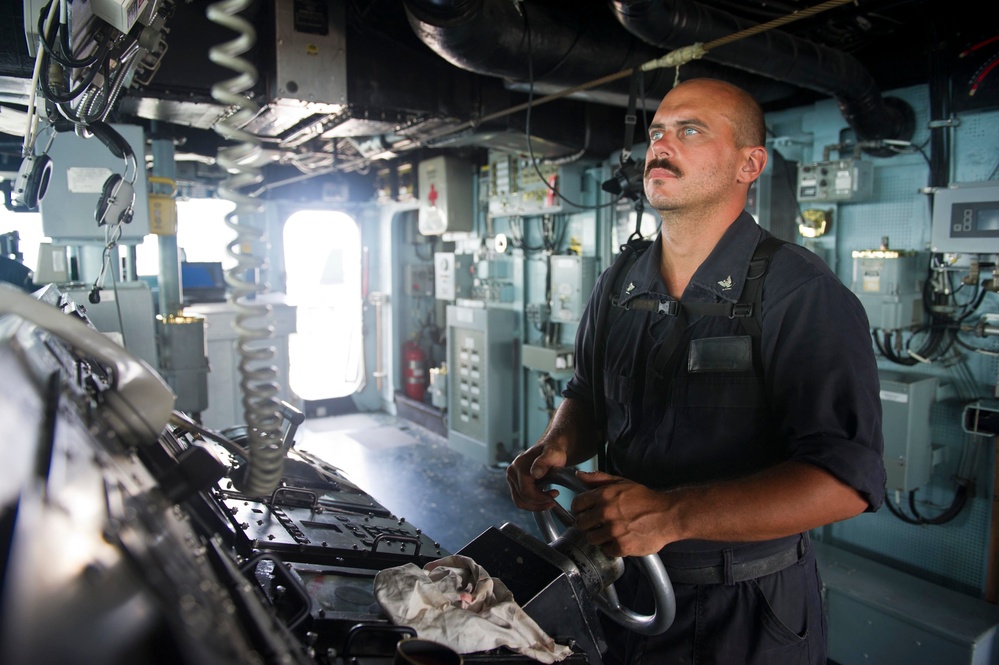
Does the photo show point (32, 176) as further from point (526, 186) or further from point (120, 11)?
point (526, 186)

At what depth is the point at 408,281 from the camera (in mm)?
8375

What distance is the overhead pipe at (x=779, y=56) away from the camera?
9.08 ft

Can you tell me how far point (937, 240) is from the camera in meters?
3.32

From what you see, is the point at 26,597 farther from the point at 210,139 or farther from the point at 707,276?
the point at 210,139

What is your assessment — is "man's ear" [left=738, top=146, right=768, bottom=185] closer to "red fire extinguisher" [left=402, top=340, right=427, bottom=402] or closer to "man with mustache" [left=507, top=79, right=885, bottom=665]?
"man with mustache" [left=507, top=79, right=885, bottom=665]

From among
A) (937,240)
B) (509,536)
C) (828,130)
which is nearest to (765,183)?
(828,130)

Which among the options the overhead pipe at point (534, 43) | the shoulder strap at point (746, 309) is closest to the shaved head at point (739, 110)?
the shoulder strap at point (746, 309)

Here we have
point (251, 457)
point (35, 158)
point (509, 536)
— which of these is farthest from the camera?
point (35, 158)

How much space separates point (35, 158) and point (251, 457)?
1.92 metres

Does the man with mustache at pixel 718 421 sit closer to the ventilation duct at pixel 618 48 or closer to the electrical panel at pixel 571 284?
the ventilation duct at pixel 618 48

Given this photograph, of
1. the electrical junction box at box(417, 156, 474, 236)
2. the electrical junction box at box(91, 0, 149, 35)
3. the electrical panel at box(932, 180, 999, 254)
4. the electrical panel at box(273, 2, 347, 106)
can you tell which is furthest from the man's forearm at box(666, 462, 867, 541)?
the electrical junction box at box(417, 156, 474, 236)

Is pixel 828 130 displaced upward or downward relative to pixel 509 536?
upward

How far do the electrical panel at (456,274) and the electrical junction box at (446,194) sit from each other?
0.94 ft

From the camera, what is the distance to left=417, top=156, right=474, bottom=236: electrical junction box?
21.3ft
